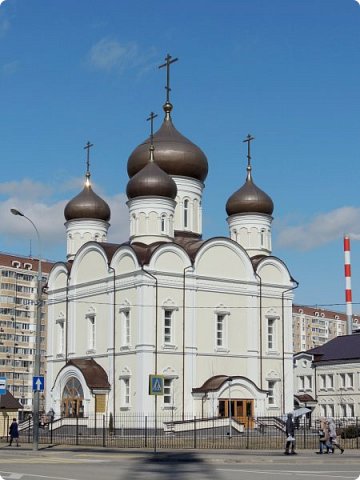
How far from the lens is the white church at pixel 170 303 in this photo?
43125 mm

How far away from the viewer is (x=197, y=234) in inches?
1993

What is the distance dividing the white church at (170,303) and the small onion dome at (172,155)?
2.7 inches

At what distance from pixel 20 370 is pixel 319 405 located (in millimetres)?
41179

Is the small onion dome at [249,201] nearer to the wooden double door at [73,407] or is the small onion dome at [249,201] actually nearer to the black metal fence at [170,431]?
the black metal fence at [170,431]

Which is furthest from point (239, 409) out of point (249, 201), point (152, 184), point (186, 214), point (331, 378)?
point (331, 378)

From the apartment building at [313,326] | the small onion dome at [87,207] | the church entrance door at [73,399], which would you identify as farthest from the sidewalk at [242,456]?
the apartment building at [313,326]

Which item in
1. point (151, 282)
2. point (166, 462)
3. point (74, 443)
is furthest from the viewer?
point (151, 282)

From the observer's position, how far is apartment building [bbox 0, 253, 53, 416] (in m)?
91.6

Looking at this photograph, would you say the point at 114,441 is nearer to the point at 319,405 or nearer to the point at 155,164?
the point at 155,164

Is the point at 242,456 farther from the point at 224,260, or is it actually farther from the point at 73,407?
the point at 224,260

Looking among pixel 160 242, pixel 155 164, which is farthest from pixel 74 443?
pixel 155 164

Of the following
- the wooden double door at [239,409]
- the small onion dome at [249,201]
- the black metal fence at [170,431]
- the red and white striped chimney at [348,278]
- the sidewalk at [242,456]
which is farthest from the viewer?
the red and white striped chimney at [348,278]

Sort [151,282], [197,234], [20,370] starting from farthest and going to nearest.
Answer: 1. [20,370]
2. [197,234]
3. [151,282]

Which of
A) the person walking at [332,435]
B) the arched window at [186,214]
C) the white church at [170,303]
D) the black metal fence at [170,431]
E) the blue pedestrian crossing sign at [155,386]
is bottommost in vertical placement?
the black metal fence at [170,431]
